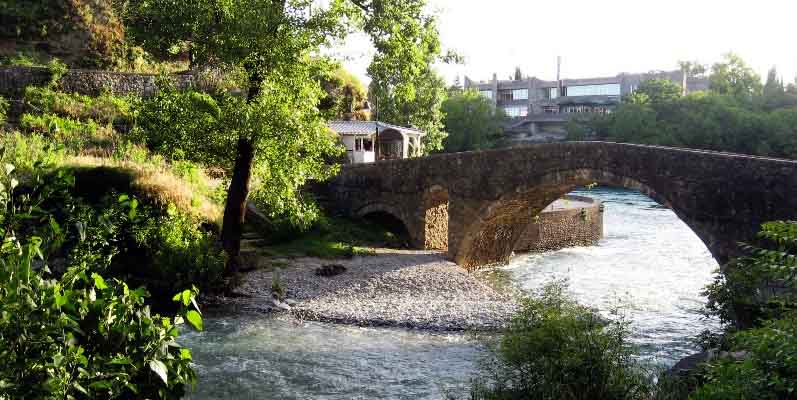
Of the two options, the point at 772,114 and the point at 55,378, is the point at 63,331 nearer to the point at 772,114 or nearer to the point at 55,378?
the point at 55,378

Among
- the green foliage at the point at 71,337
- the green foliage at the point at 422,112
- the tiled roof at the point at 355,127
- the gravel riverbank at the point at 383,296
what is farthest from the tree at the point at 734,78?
the green foliage at the point at 71,337

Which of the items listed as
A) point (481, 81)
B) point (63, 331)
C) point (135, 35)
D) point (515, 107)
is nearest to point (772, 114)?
point (515, 107)

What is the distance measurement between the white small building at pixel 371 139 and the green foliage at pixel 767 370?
28909 mm

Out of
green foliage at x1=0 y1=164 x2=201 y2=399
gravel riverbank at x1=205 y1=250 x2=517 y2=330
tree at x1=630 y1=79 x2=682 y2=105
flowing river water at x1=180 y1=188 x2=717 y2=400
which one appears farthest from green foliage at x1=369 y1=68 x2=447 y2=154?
green foliage at x1=0 y1=164 x2=201 y2=399

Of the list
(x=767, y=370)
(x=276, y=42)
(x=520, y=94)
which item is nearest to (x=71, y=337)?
(x=767, y=370)

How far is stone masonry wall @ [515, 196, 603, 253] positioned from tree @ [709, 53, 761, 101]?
141ft

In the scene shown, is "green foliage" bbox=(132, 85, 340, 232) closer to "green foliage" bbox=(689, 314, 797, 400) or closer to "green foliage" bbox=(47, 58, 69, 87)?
"green foliage" bbox=(689, 314, 797, 400)

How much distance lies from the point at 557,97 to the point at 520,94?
7.68m

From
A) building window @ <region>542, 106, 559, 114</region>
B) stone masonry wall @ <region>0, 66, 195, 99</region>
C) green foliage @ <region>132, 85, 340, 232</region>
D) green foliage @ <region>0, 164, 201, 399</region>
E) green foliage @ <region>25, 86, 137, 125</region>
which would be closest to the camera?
green foliage @ <region>0, 164, 201, 399</region>

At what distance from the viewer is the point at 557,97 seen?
8944 centimetres

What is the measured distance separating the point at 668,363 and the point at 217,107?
509 inches

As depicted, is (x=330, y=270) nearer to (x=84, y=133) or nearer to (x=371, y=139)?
(x=84, y=133)

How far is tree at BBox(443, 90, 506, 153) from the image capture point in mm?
71812

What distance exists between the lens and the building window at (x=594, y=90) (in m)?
85.8
